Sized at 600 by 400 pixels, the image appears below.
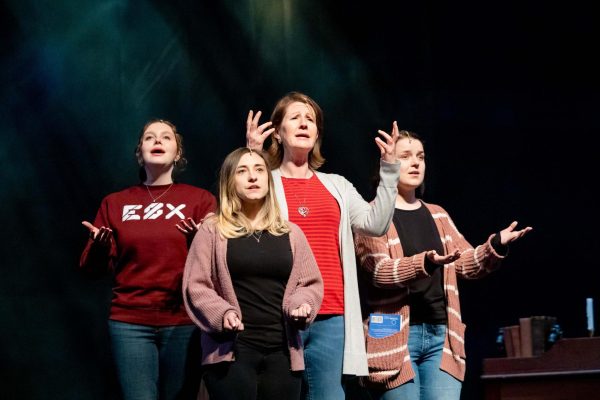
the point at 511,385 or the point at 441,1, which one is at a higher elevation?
the point at 441,1

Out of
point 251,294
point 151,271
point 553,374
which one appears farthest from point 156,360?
point 553,374

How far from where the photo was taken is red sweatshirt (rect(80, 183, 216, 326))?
3.31m

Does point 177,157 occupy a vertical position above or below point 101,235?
above

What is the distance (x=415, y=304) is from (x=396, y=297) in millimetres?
80

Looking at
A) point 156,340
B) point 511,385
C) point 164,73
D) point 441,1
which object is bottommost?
point 511,385

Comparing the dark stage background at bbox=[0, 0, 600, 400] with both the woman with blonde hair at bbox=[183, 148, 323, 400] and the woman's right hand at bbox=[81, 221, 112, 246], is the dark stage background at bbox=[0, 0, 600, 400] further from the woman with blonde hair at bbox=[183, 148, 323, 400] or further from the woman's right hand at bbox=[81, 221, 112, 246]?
the woman with blonde hair at bbox=[183, 148, 323, 400]

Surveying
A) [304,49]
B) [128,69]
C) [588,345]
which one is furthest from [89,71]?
[588,345]

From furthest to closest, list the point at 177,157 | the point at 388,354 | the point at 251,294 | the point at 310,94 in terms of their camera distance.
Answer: the point at 310,94, the point at 177,157, the point at 388,354, the point at 251,294

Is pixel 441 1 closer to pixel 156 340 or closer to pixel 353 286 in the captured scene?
pixel 353 286

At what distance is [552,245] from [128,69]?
7.24 feet

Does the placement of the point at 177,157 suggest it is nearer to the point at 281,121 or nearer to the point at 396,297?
the point at 281,121

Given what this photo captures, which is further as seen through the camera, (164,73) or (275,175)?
(164,73)

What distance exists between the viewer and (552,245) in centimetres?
461

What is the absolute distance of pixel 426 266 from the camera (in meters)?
3.24
